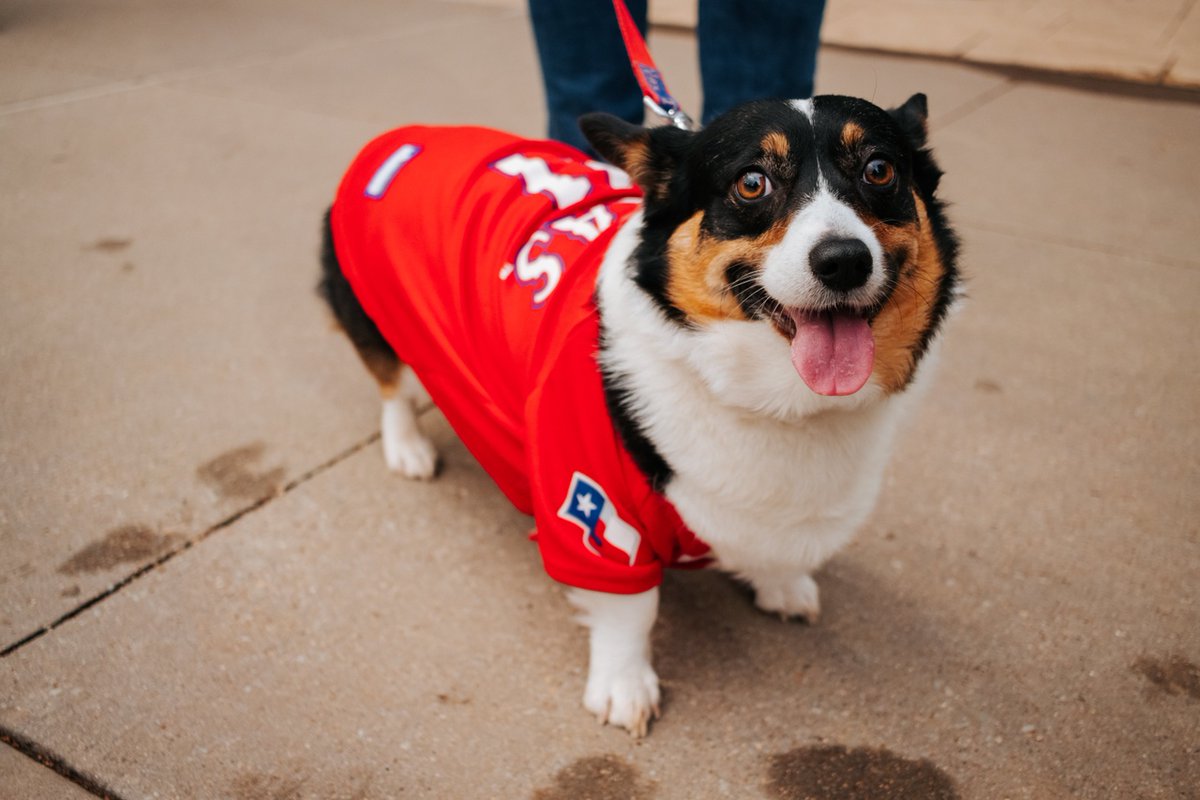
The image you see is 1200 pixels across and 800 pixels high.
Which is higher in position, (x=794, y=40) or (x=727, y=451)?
(x=794, y=40)

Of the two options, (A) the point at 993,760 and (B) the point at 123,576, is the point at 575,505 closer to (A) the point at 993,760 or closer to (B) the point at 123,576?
(A) the point at 993,760

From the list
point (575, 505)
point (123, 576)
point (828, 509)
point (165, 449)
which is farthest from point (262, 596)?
point (828, 509)

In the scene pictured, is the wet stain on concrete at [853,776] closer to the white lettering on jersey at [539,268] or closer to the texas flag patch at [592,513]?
the texas flag patch at [592,513]

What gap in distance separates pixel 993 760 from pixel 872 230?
1109mm

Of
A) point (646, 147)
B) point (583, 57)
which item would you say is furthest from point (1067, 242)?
point (646, 147)

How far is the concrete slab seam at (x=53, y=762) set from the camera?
5.77ft

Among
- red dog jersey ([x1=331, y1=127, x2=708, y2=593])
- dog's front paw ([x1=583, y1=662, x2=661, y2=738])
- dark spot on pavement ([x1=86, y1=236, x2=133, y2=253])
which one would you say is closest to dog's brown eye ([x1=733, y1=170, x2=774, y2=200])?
red dog jersey ([x1=331, y1=127, x2=708, y2=593])

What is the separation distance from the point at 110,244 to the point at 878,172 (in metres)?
3.33

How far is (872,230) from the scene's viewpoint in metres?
1.64

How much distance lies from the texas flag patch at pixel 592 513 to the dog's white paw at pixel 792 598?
0.50 meters

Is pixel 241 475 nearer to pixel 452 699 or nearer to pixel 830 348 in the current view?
pixel 452 699

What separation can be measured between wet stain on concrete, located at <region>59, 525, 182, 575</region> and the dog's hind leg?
624mm

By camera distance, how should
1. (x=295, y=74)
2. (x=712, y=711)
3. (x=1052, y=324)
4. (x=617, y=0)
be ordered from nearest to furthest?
(x=712, y=711) → (x=617, y=0) → (x=1052, y=324) → (x=295, y=74)

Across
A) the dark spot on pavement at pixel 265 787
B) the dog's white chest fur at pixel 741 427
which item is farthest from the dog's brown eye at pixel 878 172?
the dark spot on pavement at pixel 265 787
